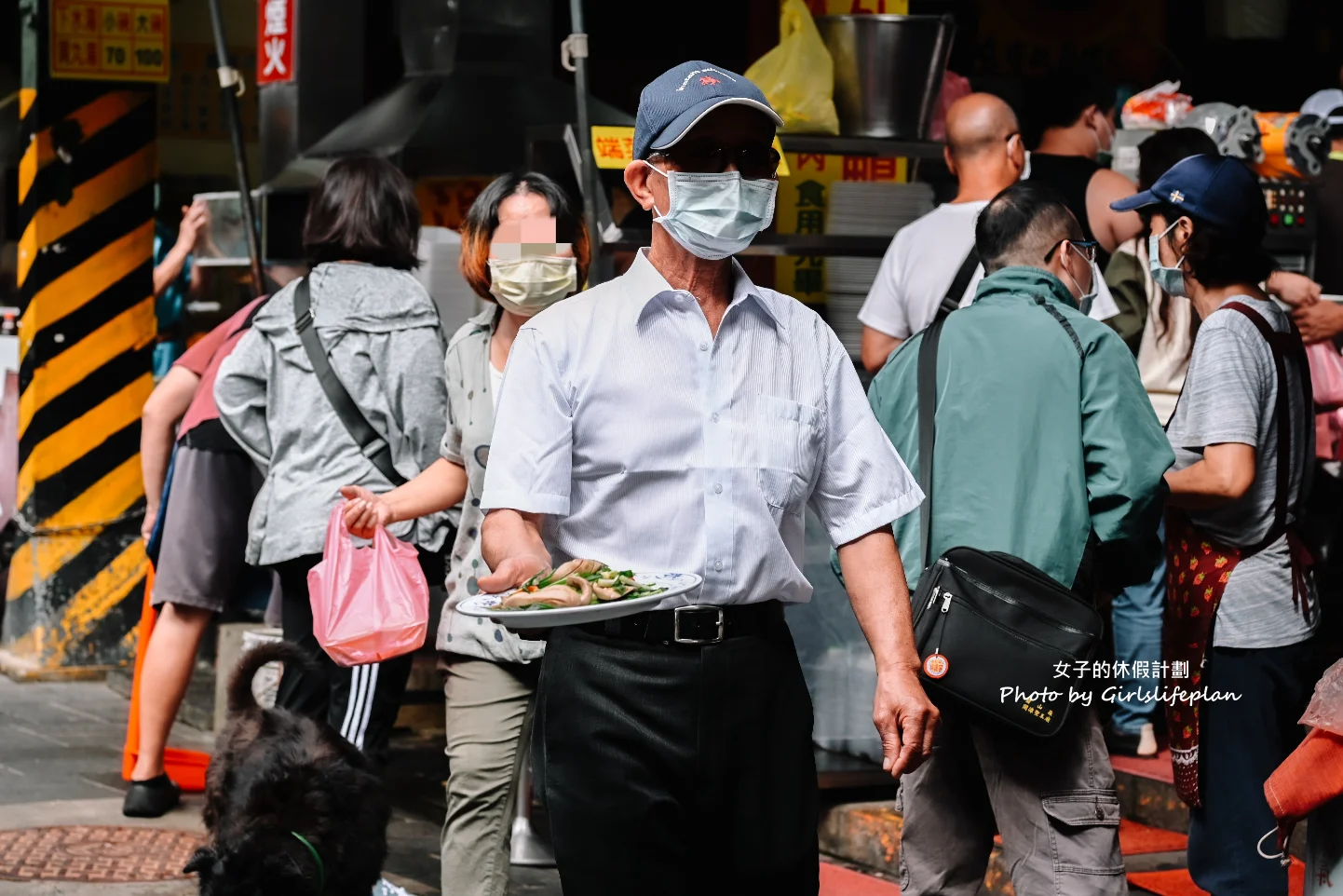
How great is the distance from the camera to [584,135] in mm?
6219

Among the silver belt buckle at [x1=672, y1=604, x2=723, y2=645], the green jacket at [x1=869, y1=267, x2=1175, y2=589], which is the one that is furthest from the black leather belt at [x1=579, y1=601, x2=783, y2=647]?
the green jacket at [x1=869, y1=267, x2=1175, y2=589]

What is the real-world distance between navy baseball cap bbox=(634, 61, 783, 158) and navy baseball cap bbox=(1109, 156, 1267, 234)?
166 cm

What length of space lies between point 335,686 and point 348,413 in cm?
80

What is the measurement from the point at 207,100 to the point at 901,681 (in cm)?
1248

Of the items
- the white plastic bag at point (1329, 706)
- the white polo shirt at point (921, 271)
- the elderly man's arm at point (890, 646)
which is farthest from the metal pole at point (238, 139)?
the white plastic bag at point (1329, 706)

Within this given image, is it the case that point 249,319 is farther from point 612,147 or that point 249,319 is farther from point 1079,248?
point 1079,248

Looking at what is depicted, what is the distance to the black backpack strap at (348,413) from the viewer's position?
17.4ft

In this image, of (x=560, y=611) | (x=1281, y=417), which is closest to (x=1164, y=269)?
(x=1281, y=417)

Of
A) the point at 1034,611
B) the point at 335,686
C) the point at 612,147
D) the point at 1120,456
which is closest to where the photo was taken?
the point at 1034,611

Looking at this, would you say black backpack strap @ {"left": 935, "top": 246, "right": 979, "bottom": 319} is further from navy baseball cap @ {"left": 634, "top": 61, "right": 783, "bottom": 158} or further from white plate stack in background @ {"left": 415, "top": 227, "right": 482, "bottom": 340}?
navy baseball cap @ {"left": 634, "top": 61, "right": 783, "bottom": 158}

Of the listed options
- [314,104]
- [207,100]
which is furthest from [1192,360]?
[207,100]

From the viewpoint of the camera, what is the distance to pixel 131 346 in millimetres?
9773

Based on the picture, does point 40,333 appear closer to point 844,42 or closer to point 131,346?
point 131,346

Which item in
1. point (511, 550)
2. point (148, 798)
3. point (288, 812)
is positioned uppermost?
point (511, 550)
